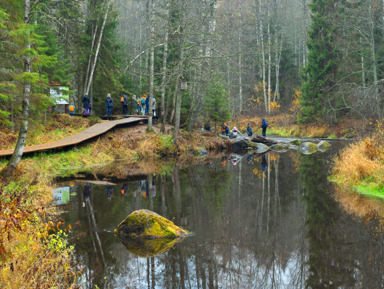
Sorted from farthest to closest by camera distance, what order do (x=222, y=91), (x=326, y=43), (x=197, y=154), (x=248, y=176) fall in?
(x=326, y=43)
(x=222, y=91)
(x=197, y=154)
(x=248, y=176)

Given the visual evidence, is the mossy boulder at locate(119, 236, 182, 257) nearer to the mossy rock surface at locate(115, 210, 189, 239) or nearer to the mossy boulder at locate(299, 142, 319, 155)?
the mossy rock surface at locate(115, 210, 189, 239)

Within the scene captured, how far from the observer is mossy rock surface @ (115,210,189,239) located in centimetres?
793

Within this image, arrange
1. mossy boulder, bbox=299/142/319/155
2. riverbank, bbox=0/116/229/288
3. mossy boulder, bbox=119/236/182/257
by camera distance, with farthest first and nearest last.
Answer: mossy boulder, bbox=299/142/319/155
mossy boulder, bbox=119/236/182/257
riverbank, bbox=0/116/229/288

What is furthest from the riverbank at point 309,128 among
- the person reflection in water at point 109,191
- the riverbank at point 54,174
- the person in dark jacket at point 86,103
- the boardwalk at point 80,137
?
the person reflection in water at point 109,191

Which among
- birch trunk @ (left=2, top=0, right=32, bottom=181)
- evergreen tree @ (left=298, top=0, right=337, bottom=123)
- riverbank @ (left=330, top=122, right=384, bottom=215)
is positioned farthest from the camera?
evergreen tree @ (left=298, top=0, right=337, bottom=123)

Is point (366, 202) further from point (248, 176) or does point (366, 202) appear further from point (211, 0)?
point (211, 0)

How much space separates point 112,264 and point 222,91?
2284 centimetres

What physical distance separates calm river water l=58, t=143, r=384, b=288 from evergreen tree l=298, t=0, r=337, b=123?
73.1 ft

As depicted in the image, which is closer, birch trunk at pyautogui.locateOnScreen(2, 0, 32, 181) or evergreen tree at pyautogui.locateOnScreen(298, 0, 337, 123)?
birch trunk at pyautogui.locateOnScreen(2, 0, 32, 181)

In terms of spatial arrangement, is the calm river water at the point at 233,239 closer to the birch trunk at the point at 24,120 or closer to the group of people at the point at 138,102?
the birch trunk at the point at 24,120

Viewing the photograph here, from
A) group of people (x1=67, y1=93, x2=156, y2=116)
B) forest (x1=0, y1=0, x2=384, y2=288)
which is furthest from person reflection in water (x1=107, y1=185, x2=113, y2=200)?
group of people (x1=67, y1=93, x2=156, y2=116)

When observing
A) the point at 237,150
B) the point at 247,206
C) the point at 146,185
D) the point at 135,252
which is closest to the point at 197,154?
the point at 237,150

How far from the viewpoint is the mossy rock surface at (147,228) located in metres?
7.93

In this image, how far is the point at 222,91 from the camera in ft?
92.8
